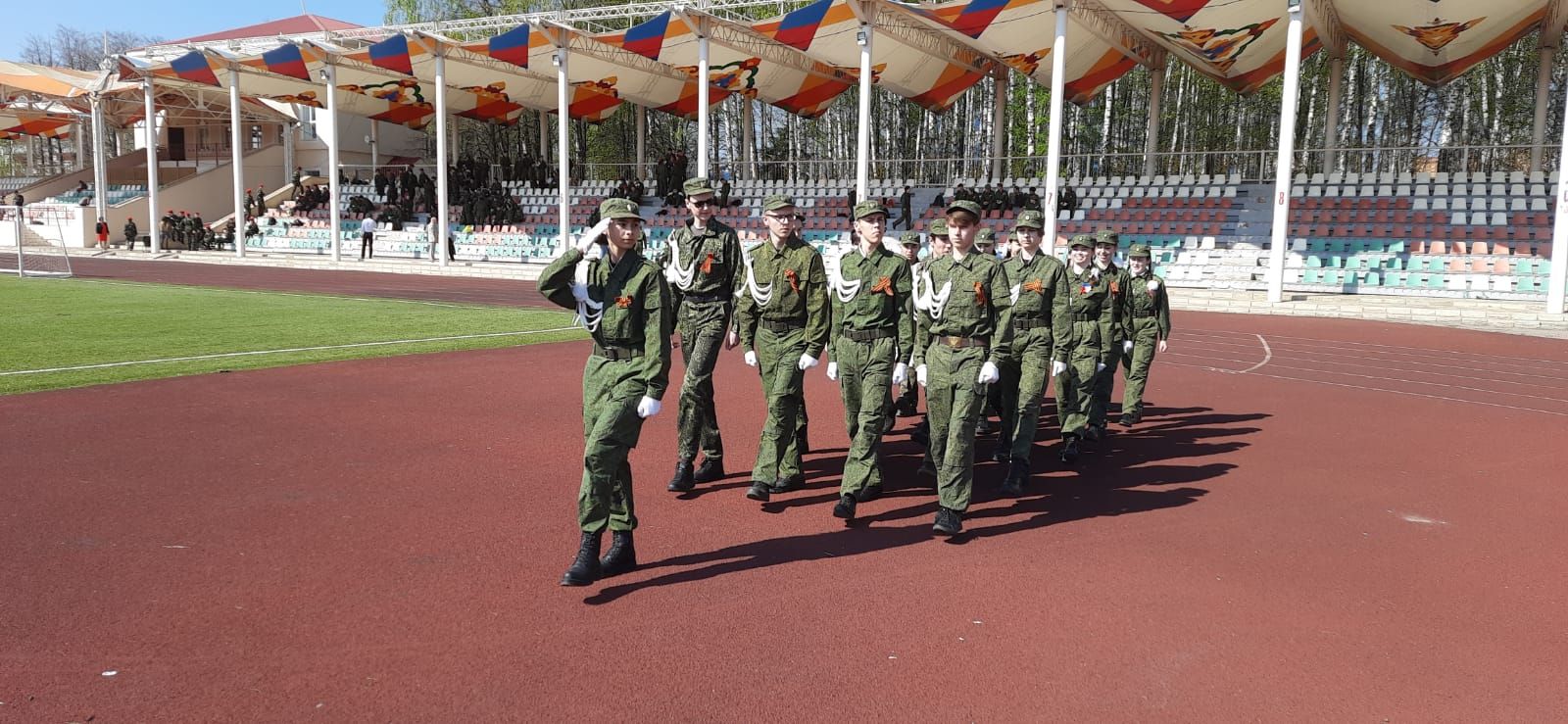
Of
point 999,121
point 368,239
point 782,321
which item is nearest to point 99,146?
point 368,239

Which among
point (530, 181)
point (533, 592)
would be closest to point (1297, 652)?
point (533, 592)

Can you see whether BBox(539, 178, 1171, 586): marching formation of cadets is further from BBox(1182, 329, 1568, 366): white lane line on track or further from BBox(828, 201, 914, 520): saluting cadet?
BBox(1182, 329, 1568, 366): white lane line on track

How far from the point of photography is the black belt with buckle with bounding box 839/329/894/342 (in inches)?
242

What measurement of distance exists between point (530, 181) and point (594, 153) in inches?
581

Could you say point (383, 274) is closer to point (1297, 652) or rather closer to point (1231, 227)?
point (1231, 227)

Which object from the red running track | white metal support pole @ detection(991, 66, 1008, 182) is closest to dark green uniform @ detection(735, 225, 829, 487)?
the red running track

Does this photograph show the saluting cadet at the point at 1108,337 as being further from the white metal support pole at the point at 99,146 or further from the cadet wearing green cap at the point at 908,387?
the white metal support pole at the point at 99,146

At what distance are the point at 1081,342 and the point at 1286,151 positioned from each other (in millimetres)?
15191

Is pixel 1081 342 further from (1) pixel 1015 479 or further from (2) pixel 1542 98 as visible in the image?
(2) pixel 1542 98

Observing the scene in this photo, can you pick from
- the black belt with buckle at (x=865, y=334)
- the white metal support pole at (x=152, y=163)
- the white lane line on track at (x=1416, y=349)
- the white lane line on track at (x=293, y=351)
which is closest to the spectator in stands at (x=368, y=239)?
the white metal support pole at (x=152, y=163)

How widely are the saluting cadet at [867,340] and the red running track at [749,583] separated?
31 centimetres

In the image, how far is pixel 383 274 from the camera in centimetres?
2923

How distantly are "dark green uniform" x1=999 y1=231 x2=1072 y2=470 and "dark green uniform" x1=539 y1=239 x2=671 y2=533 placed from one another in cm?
304

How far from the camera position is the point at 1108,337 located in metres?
8.56
